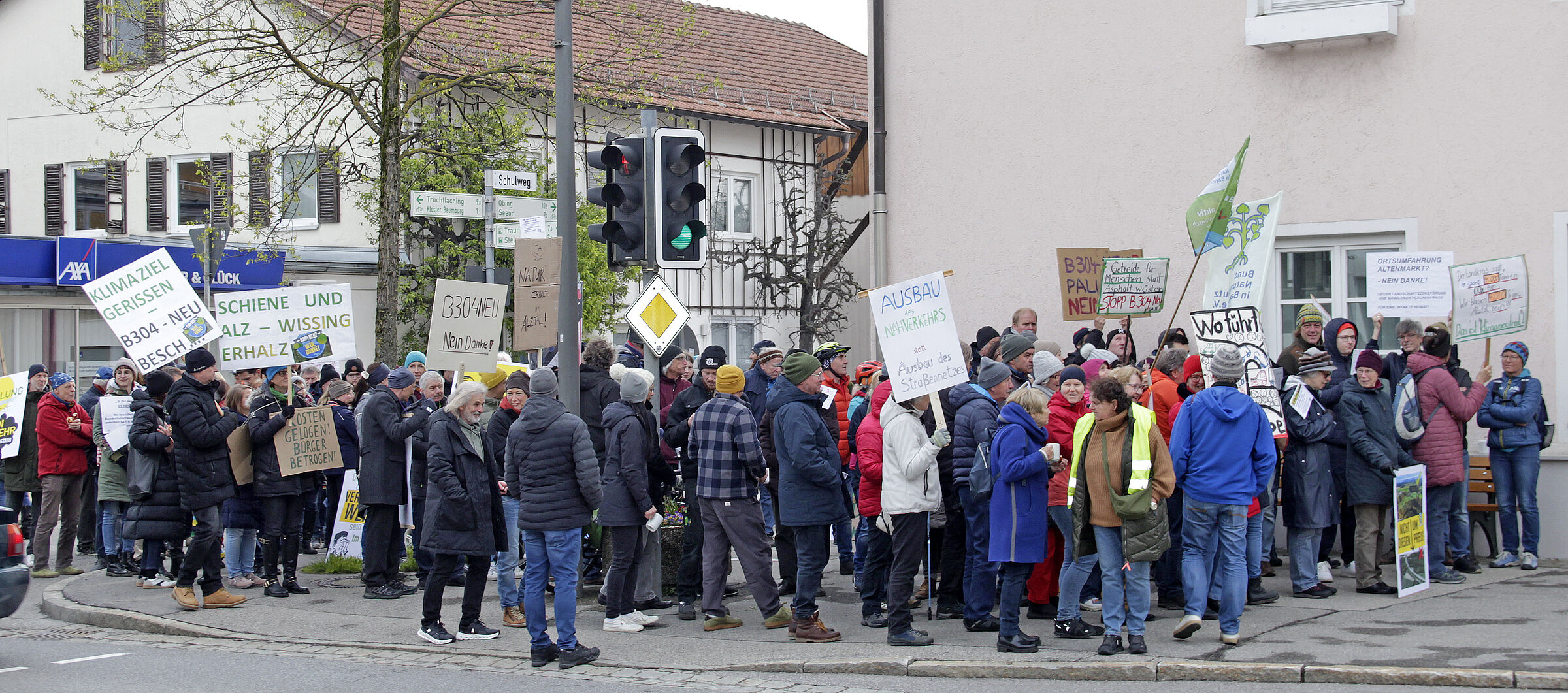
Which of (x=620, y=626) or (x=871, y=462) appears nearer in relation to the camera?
(x=871, y=462)

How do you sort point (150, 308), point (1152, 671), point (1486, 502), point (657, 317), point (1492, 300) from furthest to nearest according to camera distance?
1. point (150, 308)
2. point (1486, 502)
3. point (1492, 300)
4. point (657, 317)
5. point (1152, 671)

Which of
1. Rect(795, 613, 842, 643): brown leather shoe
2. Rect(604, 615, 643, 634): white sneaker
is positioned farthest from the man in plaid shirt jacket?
Rect(604, 615, 643, 634): white sneaker

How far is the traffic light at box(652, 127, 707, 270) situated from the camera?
10.1 metres

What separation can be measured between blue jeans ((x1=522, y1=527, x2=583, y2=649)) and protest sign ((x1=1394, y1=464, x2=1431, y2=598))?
5.69m

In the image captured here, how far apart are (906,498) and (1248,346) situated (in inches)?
116

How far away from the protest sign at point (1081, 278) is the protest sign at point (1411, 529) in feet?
10.5

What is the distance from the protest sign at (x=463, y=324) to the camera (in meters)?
11.2

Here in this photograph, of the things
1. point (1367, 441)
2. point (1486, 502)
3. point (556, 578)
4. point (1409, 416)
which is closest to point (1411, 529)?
point (1367, 441)

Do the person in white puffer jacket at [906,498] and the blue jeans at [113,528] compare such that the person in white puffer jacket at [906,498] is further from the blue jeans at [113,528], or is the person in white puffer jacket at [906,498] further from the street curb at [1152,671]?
the blue jeans at [113,528]

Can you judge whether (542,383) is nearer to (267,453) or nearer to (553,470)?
(553,470)

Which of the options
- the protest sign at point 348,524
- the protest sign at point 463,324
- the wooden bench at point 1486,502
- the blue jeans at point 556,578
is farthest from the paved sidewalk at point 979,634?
the protest sign at point 463,324

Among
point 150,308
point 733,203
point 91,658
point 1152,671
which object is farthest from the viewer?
point 733,203

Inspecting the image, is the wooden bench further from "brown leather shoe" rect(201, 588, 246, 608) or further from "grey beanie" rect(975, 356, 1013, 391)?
"brown leather shoe" rect(201, 588, 246, 608)

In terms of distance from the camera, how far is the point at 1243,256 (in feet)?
35.7
